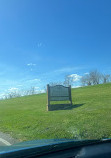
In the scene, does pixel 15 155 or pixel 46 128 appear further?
pixel 46 128

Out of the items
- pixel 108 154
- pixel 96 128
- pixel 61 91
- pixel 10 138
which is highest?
pixel 61 91

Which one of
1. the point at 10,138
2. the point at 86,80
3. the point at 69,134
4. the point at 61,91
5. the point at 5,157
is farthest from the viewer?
the point at 86,80

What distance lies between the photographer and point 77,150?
109 inches

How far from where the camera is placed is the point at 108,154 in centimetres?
262

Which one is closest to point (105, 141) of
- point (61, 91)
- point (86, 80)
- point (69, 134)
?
point (69, 134)

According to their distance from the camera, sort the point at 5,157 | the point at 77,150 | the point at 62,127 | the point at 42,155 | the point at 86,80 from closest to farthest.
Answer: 1. the point at 5,157
2. the point at 42,155
3. the point at 77,150
4. the point at 62,127
5. the point at 86,80

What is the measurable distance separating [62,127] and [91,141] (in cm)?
430

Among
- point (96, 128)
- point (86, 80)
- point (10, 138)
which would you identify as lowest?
point (10, 138)

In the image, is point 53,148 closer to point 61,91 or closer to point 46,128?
point 46,128

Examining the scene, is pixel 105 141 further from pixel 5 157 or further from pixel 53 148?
pixel 5 157

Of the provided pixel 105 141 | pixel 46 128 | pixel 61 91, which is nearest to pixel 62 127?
pixel 46 128

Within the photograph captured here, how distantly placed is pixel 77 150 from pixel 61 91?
11.2m

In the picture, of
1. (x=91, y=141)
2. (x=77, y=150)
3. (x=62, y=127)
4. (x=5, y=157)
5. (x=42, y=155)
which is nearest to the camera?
(x=5, y=157)

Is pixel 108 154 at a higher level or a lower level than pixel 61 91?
lower
